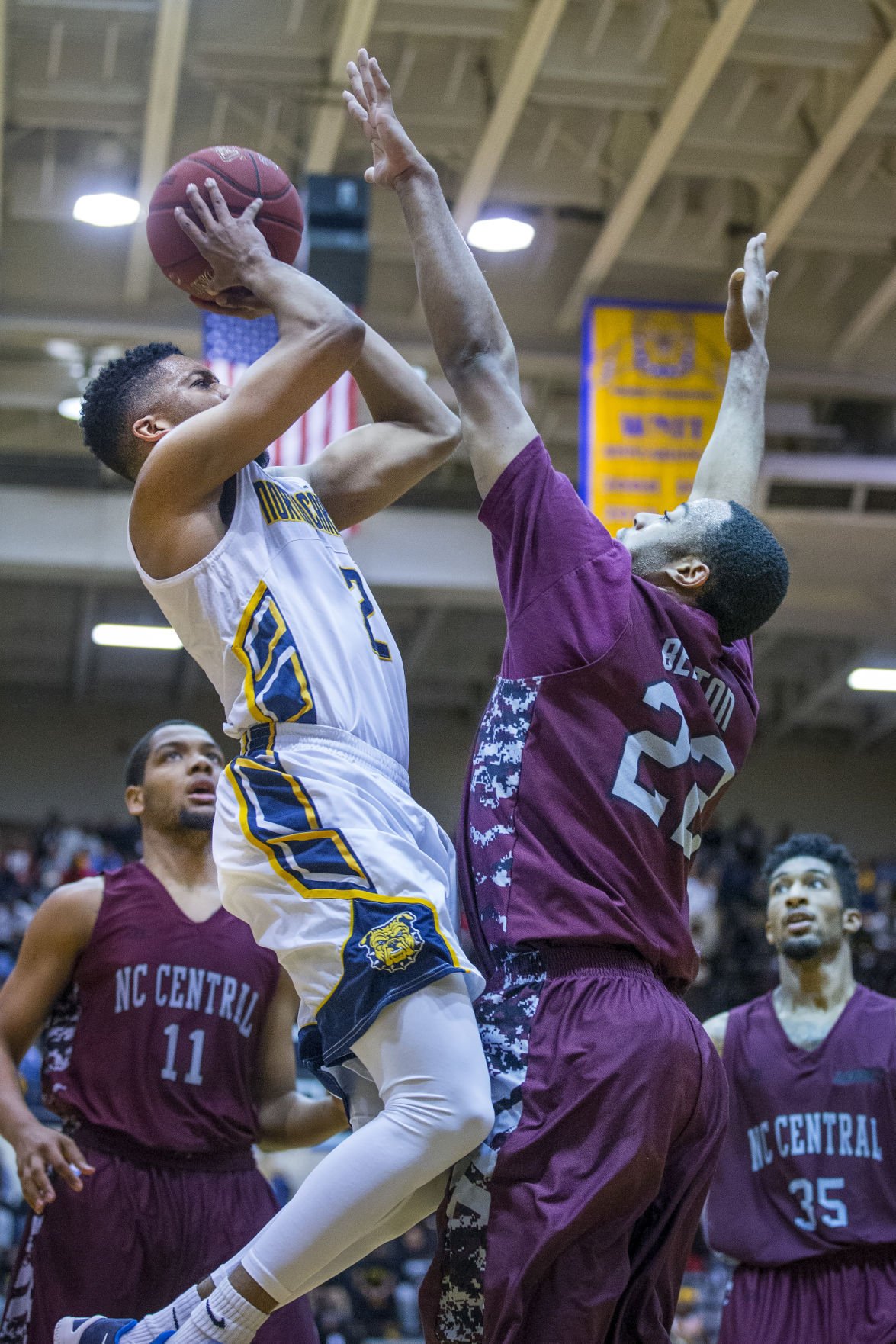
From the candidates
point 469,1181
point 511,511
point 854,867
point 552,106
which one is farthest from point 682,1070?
point 552,106

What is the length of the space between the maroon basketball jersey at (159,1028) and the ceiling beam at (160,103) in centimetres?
515

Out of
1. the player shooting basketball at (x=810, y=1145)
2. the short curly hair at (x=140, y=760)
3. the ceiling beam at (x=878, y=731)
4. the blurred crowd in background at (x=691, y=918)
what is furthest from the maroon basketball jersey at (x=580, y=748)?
the ceiling beam at (x=878, y=731)

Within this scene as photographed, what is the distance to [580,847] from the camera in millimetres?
3035

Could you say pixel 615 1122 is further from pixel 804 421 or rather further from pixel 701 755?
pixel 804 421

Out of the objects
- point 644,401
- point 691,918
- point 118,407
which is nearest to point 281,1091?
point 118,407

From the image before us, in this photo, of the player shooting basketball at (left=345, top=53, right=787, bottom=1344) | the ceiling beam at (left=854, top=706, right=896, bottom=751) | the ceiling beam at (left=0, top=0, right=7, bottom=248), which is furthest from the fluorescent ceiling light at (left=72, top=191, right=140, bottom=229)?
the ceiling beam at (left=854, top=706, right=896, bottom=751)

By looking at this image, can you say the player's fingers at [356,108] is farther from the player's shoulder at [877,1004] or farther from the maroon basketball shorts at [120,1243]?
the player's shoulder at [877,1004]

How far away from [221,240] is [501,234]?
8682 mm

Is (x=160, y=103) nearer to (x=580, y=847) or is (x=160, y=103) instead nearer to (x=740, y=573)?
(x=740, y=573)

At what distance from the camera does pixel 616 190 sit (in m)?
11.8

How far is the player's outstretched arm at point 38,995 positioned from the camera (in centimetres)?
428

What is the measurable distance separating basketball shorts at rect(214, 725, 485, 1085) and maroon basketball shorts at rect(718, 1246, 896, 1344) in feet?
8.84

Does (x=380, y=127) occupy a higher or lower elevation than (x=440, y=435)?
higher

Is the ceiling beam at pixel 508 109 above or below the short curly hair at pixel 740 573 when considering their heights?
above
